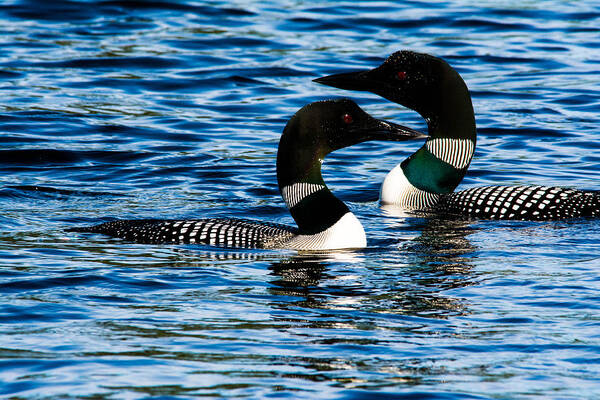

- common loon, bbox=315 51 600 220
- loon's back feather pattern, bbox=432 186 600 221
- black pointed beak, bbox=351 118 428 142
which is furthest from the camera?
common loon, bbox=315 51 600 220

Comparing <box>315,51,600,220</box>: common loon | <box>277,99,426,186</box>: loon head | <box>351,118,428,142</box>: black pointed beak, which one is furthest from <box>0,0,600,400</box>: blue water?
<box>351,118,428,142</box>: black pointed beak

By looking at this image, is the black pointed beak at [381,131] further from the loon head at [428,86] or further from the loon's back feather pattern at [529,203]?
the loon head at [428,86]

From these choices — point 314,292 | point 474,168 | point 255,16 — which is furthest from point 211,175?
point 255,16

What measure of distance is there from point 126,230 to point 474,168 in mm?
3747

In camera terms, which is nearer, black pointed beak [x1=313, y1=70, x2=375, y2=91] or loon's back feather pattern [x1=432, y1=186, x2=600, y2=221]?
loon's back feather pattern [x1=432, y1=186, x2=600, y2=221]

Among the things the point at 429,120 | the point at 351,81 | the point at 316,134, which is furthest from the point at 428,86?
the point at 316,134

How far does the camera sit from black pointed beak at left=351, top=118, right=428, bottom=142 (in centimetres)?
677

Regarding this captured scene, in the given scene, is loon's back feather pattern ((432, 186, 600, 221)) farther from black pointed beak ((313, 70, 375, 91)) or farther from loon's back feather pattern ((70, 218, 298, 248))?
loon's back feather pattern ((70, 218, 298, 248))

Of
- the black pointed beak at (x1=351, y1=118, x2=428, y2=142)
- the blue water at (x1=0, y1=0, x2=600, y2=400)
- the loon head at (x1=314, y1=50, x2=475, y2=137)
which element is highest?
the loon head at (x1=314, y1=50, x2=475, y2=137)

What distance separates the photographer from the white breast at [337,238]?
6586 mm

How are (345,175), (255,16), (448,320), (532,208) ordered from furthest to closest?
1. (255,16)
2. (345,175)
3. (532,208)
4. (448,320)

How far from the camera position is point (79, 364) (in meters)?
4.49

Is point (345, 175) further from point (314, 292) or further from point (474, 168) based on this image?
point (314, 292)

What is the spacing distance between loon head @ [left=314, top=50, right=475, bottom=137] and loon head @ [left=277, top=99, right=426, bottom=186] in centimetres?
138
